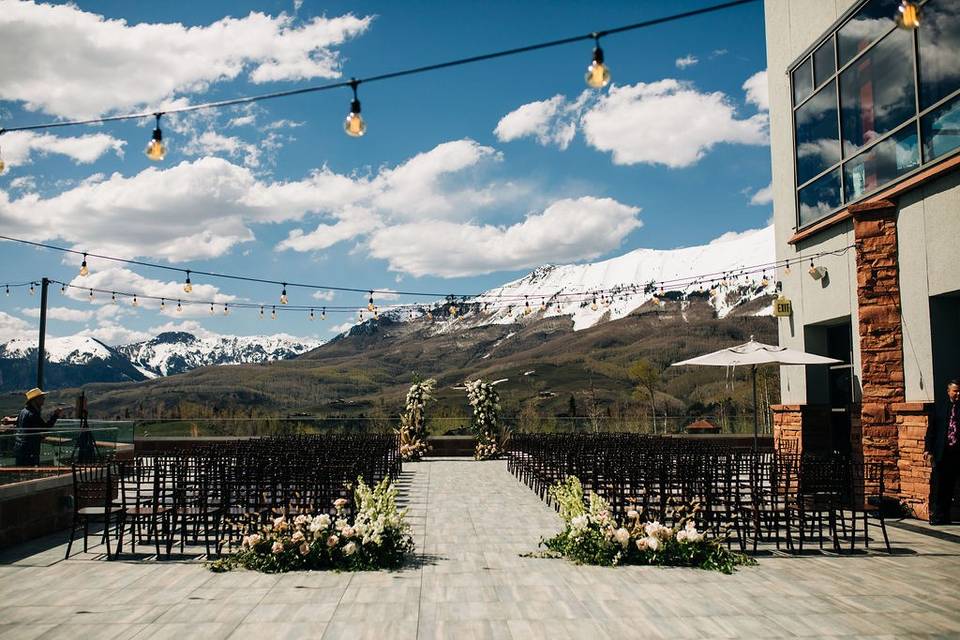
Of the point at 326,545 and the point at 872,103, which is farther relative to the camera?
the point at 872,103

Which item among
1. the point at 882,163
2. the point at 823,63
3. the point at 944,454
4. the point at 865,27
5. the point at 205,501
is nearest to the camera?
the point at 205,501

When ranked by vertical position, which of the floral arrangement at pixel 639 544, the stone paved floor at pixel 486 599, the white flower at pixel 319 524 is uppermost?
the white flower at pixel 319 524

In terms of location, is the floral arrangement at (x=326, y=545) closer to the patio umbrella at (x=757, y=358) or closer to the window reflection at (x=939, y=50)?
the patio umbrella at (x=757, y=358)

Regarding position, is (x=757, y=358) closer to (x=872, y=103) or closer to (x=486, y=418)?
(x=872, y=103)

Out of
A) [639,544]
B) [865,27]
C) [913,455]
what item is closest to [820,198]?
[865,27]

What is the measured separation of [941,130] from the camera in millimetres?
10203

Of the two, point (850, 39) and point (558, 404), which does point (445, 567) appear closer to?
point (850, 39)

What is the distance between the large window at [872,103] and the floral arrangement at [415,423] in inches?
459

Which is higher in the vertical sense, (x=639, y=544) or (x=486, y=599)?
(x=639, y=544)

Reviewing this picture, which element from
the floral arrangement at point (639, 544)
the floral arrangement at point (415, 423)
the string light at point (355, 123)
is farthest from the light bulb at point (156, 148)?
the floral arrangement at point (415, 423)

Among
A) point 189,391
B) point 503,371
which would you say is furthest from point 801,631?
point 189,391

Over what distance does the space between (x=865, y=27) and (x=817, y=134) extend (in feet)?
6.93

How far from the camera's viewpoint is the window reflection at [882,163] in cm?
1092

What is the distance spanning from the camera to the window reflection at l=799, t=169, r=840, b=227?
13008 mm
